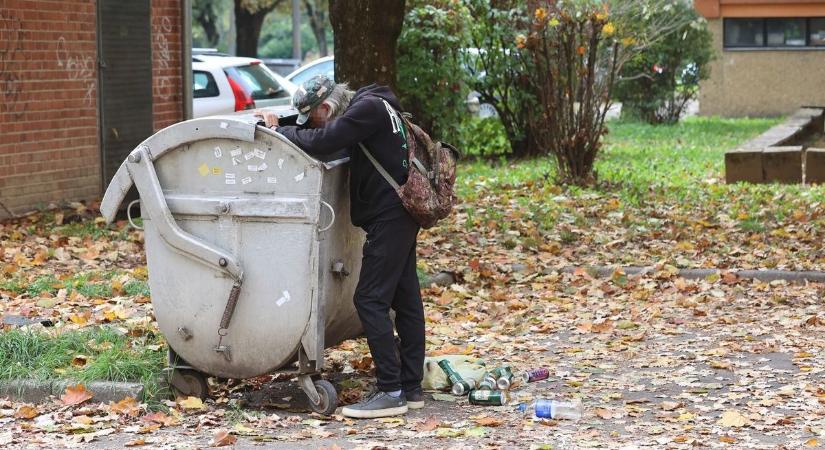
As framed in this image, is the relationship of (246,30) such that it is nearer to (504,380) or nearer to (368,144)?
(504,380)

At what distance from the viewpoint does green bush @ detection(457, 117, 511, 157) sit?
722 inches

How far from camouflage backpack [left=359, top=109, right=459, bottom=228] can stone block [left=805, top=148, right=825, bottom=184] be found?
8.82 meters

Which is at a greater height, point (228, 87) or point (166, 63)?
point (166, 63)

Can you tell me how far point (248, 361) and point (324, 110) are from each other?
1.27m

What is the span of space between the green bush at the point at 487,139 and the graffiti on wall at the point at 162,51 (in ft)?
17.8

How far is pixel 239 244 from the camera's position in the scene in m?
6.06

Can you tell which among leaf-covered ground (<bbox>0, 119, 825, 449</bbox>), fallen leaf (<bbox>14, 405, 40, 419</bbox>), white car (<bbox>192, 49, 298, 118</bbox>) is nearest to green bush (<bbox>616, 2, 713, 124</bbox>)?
white car (<bbox>192, 49, 298, 118</bbox>)

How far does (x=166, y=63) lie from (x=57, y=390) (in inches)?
325

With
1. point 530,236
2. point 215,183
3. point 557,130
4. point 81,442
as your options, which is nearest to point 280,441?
point 81,442

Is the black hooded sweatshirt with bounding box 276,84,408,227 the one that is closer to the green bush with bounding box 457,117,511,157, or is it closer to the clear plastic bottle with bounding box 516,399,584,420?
the clear plastic bottle with bounding box 516,399,584,420

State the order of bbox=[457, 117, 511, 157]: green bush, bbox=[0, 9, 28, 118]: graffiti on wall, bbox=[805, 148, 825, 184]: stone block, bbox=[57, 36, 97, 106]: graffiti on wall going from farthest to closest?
bbox=[457, 117, 511, 157]: green bush
bbox=[805, 148, 825, 184]: stone block
bbox=[57, 36, 97, 106]: graffiti on wall
bbox=[0, 9, 28, 118]: graffiti on wall

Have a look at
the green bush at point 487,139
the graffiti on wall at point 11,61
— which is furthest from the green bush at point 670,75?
the graffiti on wall at point 11,61

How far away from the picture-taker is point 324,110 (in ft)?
19.9

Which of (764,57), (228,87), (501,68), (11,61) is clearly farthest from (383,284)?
(764,57)
